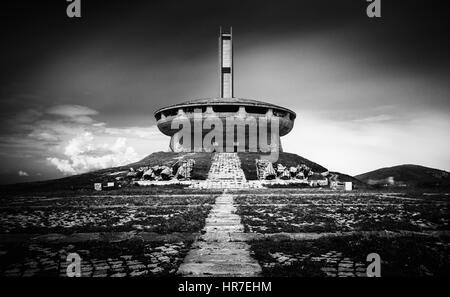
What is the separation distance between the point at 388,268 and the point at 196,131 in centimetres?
4018

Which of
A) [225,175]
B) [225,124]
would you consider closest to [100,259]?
[225,175]

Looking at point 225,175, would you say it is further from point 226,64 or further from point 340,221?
point 226,64

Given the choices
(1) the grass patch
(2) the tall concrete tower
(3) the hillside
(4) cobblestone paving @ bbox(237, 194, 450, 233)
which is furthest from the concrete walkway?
(2) the tall concrete tower

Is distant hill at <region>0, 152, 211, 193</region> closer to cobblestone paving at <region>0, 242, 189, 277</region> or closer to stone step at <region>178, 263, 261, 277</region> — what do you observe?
cobblestone paving at <region>0, 242, 189, 277</region>

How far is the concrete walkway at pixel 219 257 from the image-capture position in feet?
13.9

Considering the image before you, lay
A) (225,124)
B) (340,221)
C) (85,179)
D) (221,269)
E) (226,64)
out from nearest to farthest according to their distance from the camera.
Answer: (221,269) < (340,221) < (85,179) < (225,124) < (226,64)

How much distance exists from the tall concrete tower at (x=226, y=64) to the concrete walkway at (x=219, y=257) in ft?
141

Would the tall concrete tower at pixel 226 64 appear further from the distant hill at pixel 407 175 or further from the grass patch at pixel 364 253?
the grass patch at pixel 364 253

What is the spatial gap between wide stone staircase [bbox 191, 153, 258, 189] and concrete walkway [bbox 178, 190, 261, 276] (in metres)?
16.5

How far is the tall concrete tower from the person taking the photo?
48625mm

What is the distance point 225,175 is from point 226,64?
28.7 metres

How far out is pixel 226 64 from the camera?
49062mm
